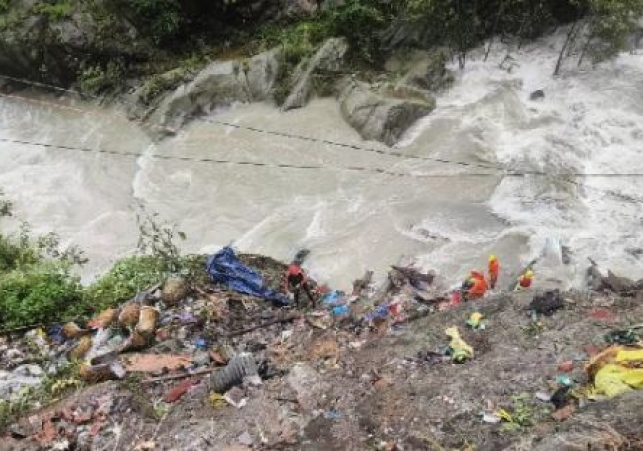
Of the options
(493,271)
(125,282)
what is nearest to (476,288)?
(493,271)

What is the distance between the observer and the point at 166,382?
7.04 meters

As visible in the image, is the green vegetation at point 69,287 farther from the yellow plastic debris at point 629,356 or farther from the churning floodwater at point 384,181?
the yellow plastic debris at point 629,356

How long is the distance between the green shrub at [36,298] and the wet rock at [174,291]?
3.94ft

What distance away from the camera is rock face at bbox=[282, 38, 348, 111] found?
14.6m

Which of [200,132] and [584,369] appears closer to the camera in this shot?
[584,369]

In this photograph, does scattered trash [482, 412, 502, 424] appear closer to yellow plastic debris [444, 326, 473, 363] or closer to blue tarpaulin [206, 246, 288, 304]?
yellow plastic debris [444, 326, 473, 363]

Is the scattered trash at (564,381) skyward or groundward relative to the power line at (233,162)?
skyward

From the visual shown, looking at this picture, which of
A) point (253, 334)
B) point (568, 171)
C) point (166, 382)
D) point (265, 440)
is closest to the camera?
point (265, 440)

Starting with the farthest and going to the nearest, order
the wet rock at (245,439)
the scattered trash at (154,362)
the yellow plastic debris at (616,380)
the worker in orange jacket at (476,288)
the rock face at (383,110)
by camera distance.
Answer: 1. the rock face at (383,110)
2. the worker in orange jacket at (476,288)
3. the scattered trash at (154,362)
4. the wet rock at (245,439)
5. the yellow plastic debris at (616,380)

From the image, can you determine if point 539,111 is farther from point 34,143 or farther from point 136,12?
point 34,143

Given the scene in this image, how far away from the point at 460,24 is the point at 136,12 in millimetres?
7562

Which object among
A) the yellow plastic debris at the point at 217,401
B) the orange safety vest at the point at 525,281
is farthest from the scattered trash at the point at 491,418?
the orange safety vest at the point at 525,281

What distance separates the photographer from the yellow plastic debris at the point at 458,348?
683cm

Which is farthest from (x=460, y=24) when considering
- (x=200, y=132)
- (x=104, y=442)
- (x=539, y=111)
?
(x=104, y=442)
